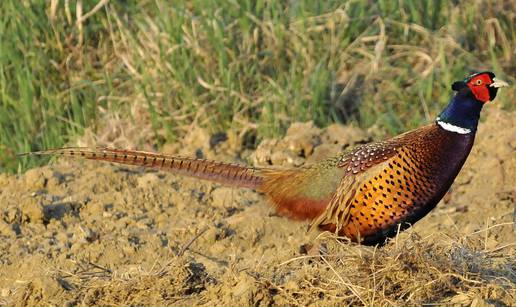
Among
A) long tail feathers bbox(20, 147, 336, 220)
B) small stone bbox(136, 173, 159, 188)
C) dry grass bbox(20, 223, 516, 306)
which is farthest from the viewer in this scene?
small stone bbox(136, 173, 159, 188)

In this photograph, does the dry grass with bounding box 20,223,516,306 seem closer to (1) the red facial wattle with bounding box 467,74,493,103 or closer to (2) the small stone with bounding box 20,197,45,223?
(1) the red facial wattle with bounding box 467,74,493,103

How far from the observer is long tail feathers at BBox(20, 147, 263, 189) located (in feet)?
15.0

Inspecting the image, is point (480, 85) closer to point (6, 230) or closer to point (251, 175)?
point (251, 175)

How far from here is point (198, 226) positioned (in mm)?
5320

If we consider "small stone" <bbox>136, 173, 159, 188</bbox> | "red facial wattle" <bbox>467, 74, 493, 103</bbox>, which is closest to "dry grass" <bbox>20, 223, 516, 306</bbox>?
"red facial wattle" <bbox>467, 74, 493, 103</bbox>

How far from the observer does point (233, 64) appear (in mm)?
6574

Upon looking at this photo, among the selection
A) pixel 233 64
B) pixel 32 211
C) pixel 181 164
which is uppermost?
pixel 181 164

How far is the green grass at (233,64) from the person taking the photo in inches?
257

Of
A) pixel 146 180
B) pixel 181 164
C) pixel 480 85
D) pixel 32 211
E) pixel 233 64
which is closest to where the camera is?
pixel 480 85

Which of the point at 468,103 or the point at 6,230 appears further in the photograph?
the point at 6,230

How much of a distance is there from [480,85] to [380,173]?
55cm

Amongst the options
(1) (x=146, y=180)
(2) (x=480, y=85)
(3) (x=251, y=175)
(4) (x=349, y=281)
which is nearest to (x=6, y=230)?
(1) (x=146, y=180)

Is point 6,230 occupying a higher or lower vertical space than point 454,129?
lower

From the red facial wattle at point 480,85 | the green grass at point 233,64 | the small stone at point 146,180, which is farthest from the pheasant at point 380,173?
the green grass at point 233,64
